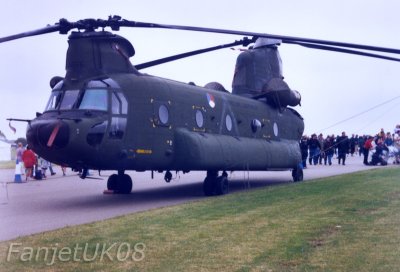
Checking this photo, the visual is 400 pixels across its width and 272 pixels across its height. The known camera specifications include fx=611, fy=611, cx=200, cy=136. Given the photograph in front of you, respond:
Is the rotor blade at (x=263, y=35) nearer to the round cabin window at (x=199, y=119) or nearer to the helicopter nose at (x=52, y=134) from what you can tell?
the helicopter nose at (x=52, y=134)

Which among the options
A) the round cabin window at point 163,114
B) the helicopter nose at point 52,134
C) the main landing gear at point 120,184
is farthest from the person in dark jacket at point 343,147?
the helicopter nose at point 52,134

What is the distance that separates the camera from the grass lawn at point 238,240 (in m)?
7.91

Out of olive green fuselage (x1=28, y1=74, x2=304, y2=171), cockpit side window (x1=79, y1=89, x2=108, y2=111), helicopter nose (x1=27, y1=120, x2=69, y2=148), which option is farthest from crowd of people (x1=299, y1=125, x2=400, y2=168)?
helicopter nose (x1=27, y1=120, x2=69, y2=148)

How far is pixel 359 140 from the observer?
47156 millimetres

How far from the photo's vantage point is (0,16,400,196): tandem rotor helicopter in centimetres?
1523

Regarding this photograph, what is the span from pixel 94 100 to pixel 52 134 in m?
1.73

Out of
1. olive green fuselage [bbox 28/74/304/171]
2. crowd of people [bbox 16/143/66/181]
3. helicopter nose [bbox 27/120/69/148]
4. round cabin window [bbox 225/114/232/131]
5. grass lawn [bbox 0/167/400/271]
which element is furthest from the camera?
crowd of people [bbox 16/143/66/181]

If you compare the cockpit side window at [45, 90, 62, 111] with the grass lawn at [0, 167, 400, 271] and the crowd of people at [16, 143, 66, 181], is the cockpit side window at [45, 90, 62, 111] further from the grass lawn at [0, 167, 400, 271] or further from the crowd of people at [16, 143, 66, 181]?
the crowd of people at [16, 143, 66, 181]

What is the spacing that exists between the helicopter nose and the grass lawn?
10.1 ft

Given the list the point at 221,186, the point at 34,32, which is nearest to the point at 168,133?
the point at 221,186

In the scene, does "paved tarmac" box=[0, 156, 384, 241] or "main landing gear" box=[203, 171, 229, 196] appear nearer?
"paved tarmac" box=[0, 156, 384, 241]

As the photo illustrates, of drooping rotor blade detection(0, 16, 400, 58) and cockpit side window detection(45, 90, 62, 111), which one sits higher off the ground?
drooping rotor blade detection(0, 16, 400, 58)

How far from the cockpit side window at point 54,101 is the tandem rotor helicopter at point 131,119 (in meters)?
0.03

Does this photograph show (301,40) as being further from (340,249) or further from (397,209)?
(340,249)
